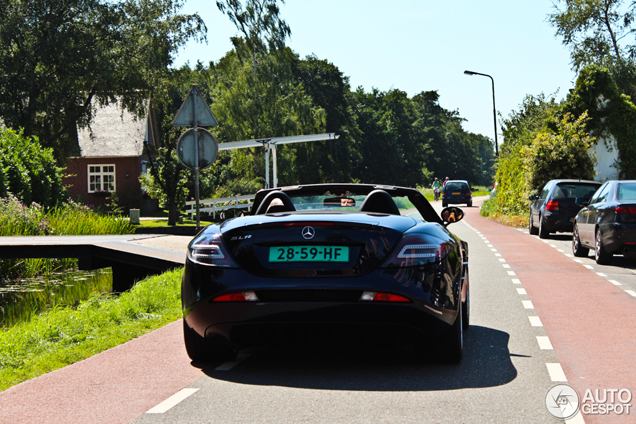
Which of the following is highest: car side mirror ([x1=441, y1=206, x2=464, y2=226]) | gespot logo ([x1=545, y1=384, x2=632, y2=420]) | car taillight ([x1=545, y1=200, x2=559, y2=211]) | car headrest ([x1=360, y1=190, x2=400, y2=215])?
car headrest ([x1=360, y1=190, x2=400, y2=215])

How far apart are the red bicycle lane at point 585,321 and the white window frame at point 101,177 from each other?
36.6m

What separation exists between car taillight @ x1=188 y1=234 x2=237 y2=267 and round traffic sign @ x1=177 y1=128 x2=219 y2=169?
21.2 feet

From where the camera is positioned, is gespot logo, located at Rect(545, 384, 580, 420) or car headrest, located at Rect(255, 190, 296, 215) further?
car headrest, located at Rect(255, 190, 296, 215)

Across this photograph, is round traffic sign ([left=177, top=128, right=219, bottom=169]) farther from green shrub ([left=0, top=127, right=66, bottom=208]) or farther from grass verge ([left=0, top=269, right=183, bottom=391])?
green shrub ([left=0, top=127, right=66, bottom=208])

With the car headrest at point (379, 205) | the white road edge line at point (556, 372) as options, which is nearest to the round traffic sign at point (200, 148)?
the car headrest at point (379, 205)

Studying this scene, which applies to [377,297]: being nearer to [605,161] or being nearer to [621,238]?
[621,238]

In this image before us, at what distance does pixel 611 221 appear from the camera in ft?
47.1

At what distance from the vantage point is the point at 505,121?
154ft

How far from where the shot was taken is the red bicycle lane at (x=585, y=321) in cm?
563

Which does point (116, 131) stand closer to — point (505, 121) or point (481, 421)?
point (505, 121)

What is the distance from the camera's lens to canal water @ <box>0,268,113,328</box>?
11.7 metres

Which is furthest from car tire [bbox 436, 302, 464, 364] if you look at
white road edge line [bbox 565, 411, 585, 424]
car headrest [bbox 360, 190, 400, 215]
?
white road edge line [bbox 565, 411, 585, 424]

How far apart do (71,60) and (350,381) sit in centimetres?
3391

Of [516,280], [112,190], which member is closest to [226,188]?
[112,190]
